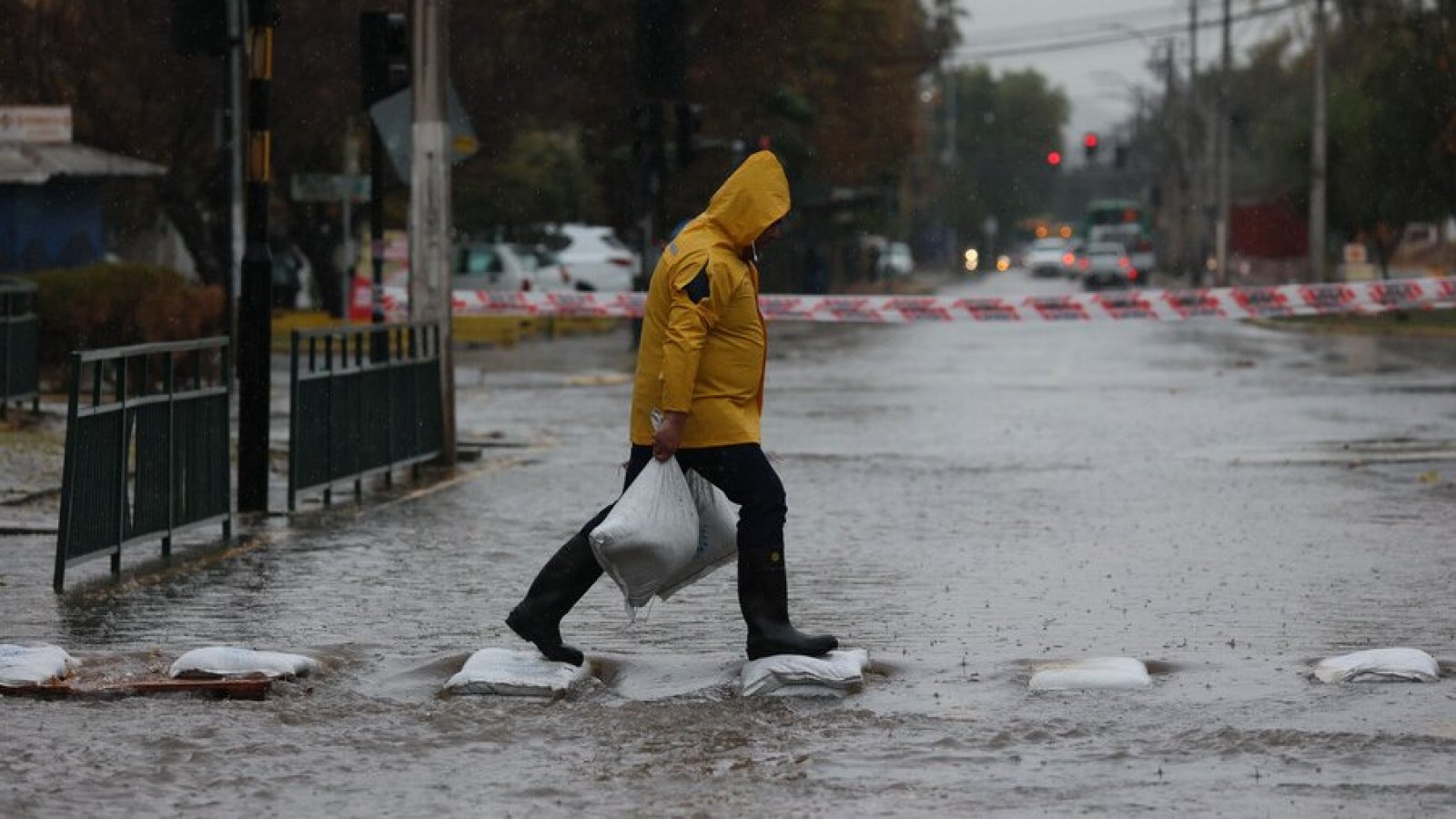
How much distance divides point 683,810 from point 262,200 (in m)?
8.56

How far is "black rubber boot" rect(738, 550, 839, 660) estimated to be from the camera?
916 centimetres

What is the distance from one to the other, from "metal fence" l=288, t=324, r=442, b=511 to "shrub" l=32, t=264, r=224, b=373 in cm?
809

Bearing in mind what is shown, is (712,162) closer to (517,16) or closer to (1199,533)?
(517,16)

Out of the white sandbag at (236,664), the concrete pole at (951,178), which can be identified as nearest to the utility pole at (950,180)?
the concrete pole at (951,178)

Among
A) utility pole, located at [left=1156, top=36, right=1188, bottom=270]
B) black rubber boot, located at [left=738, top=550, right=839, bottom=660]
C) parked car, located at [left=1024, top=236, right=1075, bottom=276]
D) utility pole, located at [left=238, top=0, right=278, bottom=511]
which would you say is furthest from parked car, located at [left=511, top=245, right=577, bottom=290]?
parked car, located at [left=1024, top=236, right=1075, bottom=276]

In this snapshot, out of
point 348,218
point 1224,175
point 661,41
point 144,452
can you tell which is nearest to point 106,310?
point 348,218

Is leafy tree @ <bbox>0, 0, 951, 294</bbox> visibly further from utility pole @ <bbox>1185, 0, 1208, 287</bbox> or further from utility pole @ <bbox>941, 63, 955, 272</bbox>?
utility pole @ <bbox>941, 63, 955, 272</bbox>

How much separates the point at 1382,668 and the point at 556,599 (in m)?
2.79

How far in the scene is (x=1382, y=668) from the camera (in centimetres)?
890

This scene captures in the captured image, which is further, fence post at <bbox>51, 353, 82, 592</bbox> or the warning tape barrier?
the warning tape barrier

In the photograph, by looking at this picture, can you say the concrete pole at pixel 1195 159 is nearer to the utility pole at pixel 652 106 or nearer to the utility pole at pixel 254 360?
the utility pole at pixel 652 106

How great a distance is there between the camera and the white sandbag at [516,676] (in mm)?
8859

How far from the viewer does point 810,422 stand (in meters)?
23.2

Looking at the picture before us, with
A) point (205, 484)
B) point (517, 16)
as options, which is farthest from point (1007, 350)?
point (205, 484)
